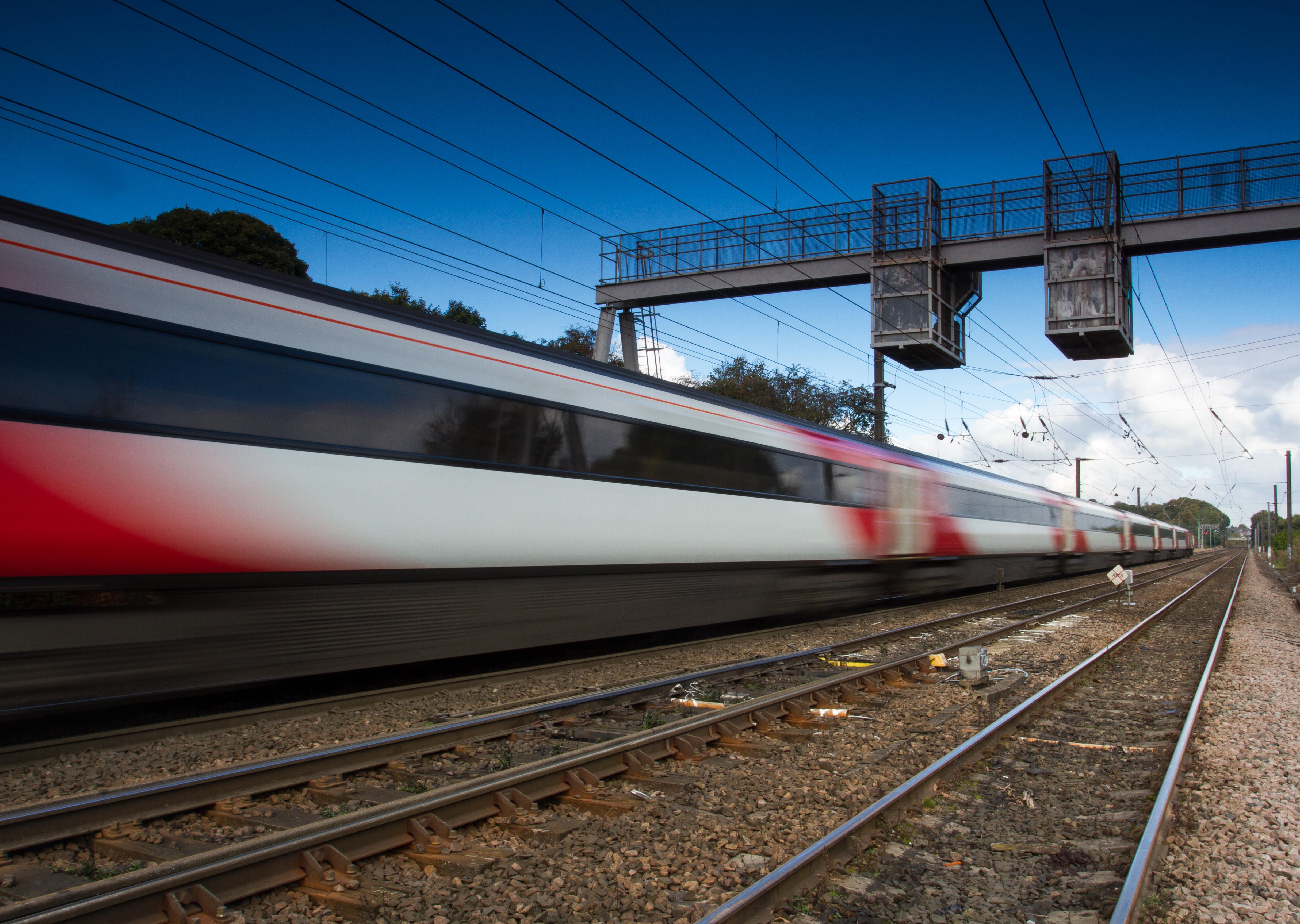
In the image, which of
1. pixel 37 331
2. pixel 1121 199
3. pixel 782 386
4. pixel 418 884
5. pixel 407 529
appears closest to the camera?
pixel 418 884

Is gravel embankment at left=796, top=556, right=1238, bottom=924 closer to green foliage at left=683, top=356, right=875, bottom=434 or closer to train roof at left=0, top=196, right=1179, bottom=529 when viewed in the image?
train roof at left=0, top=196, right=1179, bottom=529

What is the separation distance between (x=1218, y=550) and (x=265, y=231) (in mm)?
133239

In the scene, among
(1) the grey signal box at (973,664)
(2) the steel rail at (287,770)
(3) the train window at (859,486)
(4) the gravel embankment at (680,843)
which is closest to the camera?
(4) the gravel embankment at (680,843)

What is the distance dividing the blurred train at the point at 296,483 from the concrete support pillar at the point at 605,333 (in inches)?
493

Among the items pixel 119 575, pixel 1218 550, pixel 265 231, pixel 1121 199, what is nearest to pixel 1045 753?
pixel 119 575

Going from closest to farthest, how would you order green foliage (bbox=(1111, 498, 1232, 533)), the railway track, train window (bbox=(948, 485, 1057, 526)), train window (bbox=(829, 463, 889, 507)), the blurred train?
1. the railway track
2. the blurred train
3. train window (bbox=(829, 463, 889, 507))
4. train window (bbox=(948, 485, 1057, 526))
5. green foliage (bbox=(1111, 498, 1232, 533))

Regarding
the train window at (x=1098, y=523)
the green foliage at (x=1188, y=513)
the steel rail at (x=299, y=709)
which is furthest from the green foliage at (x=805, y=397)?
the green foliage at (x=1188, y=513)

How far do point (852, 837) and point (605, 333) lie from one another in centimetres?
1919

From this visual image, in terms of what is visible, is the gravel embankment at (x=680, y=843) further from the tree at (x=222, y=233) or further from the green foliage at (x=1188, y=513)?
the green foliage at (x=1188, y=513)

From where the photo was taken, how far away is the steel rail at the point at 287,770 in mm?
3480

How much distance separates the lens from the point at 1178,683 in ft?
27.8

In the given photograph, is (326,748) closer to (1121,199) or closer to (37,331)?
(37,331)

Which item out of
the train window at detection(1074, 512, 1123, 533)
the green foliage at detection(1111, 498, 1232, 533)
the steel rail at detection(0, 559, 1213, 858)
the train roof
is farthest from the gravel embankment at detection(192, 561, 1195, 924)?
the green foliage at detection(1111, 498, 1232, 533)

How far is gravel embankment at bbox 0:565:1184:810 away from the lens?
14.3 feet
